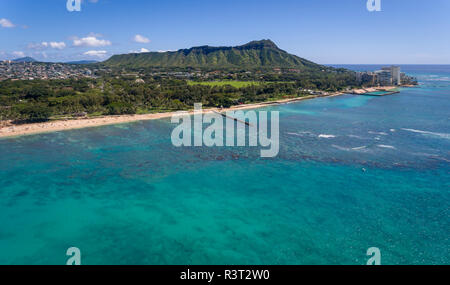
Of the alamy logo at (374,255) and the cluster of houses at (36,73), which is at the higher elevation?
the cluster of houses at (36,73)

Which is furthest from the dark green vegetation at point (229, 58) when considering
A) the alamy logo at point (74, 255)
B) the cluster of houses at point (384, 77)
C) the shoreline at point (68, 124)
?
the alamy logo at point (74, 255)

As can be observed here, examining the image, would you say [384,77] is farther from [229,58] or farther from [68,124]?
[68,124]

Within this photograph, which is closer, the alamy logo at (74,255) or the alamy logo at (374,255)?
the alamy logo at (374,255)

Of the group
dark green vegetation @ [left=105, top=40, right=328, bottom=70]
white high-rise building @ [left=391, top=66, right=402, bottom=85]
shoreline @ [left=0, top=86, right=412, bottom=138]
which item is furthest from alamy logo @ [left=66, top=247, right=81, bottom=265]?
dark green vegetation @ [left=105, top=40, right=328, bottom=70]

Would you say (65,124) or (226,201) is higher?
(65,124)

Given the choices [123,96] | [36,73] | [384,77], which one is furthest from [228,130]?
[36,73]

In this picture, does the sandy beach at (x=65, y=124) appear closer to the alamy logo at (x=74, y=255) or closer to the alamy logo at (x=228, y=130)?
the alamy logo at (x=228, y=130)

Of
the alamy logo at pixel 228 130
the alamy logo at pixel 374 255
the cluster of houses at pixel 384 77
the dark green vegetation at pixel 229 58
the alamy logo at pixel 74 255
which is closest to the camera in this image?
the alamy logo at pixel 374 255
